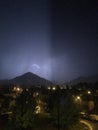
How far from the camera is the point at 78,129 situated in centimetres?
3728

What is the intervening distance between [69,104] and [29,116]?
21.2 feet

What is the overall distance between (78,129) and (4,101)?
2191 cm

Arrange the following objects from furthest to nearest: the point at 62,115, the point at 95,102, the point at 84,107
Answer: the point at 84,107 → the point at 95,102 → the point at 62,115

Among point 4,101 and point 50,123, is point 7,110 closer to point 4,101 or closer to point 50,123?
point 4,101

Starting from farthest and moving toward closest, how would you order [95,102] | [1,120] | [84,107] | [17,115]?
[84,107]
[95,102]
[1,120]
[17,115]

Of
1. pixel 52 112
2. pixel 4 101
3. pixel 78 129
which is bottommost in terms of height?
pixel 78 129

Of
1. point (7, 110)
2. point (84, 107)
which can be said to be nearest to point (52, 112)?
point (7, 110)

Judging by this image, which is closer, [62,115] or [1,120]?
[62,115]

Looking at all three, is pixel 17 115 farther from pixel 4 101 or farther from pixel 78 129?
pixel 4 101

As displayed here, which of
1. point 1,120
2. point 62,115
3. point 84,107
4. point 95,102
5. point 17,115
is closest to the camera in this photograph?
point 17,115

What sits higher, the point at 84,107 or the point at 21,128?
the point at 84,107

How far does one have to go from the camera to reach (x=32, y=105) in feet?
120

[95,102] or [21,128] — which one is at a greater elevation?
[95,102]

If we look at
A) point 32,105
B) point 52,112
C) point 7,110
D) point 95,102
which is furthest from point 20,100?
point 95,102
